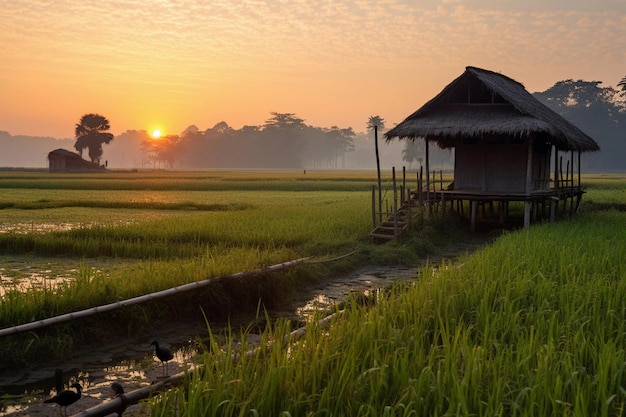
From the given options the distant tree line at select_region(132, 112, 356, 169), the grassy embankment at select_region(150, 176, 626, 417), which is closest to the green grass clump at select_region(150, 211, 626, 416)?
the grassy embankment at select_region(150, 176, 626, 417)

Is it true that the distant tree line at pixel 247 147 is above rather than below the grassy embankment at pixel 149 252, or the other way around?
above

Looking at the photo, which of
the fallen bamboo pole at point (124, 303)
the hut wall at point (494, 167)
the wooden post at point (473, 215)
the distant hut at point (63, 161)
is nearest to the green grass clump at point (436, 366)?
the fallen bamboo pole at point (124, 303)

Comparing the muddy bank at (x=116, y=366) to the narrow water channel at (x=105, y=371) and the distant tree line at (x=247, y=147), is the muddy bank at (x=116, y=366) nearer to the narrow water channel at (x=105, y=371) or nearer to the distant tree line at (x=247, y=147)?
the narrow water channel at (x=105, y=371)

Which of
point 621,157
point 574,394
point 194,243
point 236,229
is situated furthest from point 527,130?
point 621,157

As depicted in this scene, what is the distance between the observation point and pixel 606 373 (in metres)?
→ 3.75

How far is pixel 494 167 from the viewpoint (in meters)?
18.3

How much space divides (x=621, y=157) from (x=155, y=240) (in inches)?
3302

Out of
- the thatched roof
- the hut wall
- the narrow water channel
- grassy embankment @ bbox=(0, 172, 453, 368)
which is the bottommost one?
the narrow water channel

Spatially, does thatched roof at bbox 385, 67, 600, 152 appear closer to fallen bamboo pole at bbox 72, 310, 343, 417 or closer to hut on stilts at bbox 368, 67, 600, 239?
hut on stilts at bbox 368, 67, 600, 239

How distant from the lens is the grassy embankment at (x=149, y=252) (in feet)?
22.3

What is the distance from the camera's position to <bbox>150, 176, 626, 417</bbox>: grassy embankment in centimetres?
362

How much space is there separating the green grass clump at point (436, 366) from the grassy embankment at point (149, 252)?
2770mm

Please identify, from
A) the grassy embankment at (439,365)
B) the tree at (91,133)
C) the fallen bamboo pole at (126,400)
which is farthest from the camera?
the tree at (91,133)

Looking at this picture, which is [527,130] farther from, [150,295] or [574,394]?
[574,394]
